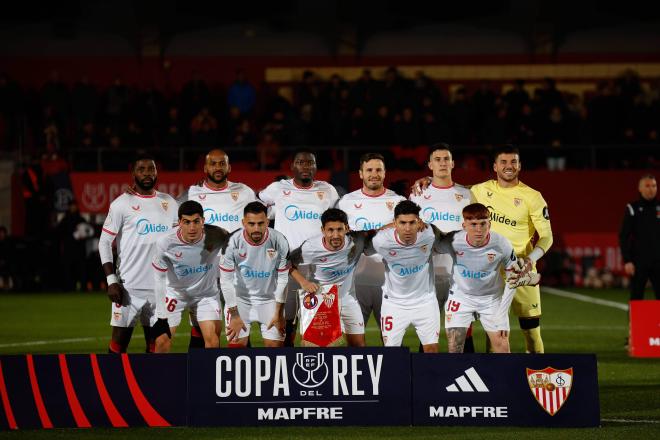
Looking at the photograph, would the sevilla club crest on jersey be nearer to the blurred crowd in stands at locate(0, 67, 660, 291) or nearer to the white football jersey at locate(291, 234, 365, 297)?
the white football jersey at locate(291, 234, 365, 297)

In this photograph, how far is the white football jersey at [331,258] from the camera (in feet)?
33.3

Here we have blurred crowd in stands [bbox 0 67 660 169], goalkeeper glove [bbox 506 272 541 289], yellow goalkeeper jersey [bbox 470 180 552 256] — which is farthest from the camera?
blurred crowd in stands [bbox 0 67 660 169]

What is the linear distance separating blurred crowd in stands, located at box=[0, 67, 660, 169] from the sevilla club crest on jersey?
47.2 feet

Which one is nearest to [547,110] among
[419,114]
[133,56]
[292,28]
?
[419,114]

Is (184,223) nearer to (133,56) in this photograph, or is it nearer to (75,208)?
(75,208)

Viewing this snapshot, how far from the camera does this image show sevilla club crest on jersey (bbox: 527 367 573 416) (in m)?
8.47

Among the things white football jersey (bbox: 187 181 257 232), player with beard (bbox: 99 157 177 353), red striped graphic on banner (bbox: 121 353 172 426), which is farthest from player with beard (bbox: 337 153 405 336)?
red striped graphic on banner (bbox: 121 353 172 426)

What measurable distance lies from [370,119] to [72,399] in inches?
601

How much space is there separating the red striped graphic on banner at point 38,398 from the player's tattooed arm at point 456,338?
3.49 metres

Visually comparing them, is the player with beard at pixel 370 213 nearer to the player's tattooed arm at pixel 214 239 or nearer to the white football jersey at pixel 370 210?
A: the white football jersey at pixel 370 210

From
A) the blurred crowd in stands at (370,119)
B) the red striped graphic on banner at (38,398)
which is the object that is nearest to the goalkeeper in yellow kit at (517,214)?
the red striped graphic on banner at (38,398)

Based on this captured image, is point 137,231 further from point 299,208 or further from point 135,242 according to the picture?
point 299,208

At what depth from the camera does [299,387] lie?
8.57 metres

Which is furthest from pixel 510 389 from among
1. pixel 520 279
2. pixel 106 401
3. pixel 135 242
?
pixel 135 242
